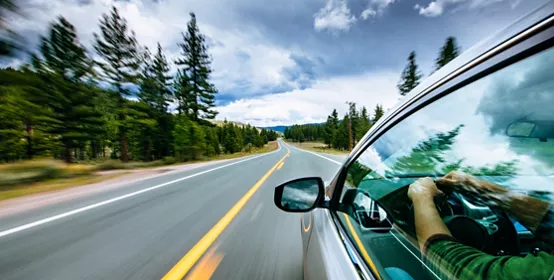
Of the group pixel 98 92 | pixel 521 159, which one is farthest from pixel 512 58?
pixel 98 92

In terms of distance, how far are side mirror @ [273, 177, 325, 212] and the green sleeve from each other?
2.75 ft

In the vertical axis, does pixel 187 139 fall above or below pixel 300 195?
above

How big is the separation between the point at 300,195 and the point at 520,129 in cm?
125

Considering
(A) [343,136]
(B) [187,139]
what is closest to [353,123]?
(A) [343,136]

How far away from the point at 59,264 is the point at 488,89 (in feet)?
11.9

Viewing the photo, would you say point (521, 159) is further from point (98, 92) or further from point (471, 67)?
point (98, 92)

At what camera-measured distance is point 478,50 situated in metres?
0.66

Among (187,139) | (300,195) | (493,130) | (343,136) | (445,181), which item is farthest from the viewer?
(343,136)

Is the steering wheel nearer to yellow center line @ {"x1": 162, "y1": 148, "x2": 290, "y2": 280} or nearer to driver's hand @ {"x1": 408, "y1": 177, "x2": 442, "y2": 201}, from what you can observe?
driver's hand @ {"x1": 408, "y1": 177, "x2": 442, "y2": 201}

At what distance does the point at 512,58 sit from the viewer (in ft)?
1.90

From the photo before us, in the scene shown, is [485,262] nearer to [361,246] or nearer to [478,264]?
[478,264]

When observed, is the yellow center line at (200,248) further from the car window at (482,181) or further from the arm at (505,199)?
the arm at (505,199)

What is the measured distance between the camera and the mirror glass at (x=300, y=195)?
1677 mm

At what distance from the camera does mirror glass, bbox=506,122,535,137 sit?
729 millimetres
